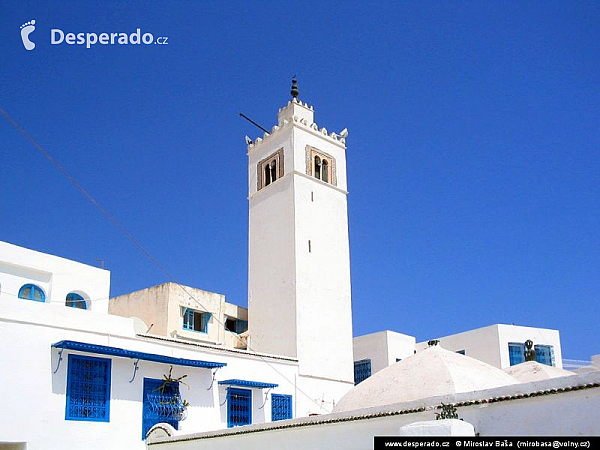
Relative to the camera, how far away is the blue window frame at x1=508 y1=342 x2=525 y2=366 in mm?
27125

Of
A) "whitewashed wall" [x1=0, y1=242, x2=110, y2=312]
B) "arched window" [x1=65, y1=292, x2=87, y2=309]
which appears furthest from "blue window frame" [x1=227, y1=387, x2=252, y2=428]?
"arched window" [x1=65, y1=292, x2=87, y2=309]

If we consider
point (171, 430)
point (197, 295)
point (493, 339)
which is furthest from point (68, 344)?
point (493, 339)

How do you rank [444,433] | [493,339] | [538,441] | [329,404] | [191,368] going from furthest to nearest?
[493,339] < [329,404] < [191,368] < [444,433] < [538,441]

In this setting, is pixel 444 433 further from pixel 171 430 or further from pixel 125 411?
pixel 125 411

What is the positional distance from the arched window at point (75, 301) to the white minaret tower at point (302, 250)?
5716 millimetres

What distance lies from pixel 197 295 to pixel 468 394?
598 inches

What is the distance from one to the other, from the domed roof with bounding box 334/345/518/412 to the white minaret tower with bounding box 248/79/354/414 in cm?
872

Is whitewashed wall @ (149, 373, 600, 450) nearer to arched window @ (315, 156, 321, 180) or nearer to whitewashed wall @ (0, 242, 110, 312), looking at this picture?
whitewashed wall @ (0, 242, 110, 312)

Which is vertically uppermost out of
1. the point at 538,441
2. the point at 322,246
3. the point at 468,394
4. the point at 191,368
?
the point at 322,246

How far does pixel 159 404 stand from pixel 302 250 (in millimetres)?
7651

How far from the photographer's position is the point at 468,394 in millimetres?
8055

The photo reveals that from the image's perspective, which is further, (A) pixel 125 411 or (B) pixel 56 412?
(A) pixel 125 411

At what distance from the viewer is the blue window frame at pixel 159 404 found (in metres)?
15.6

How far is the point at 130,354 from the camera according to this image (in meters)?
15.1
